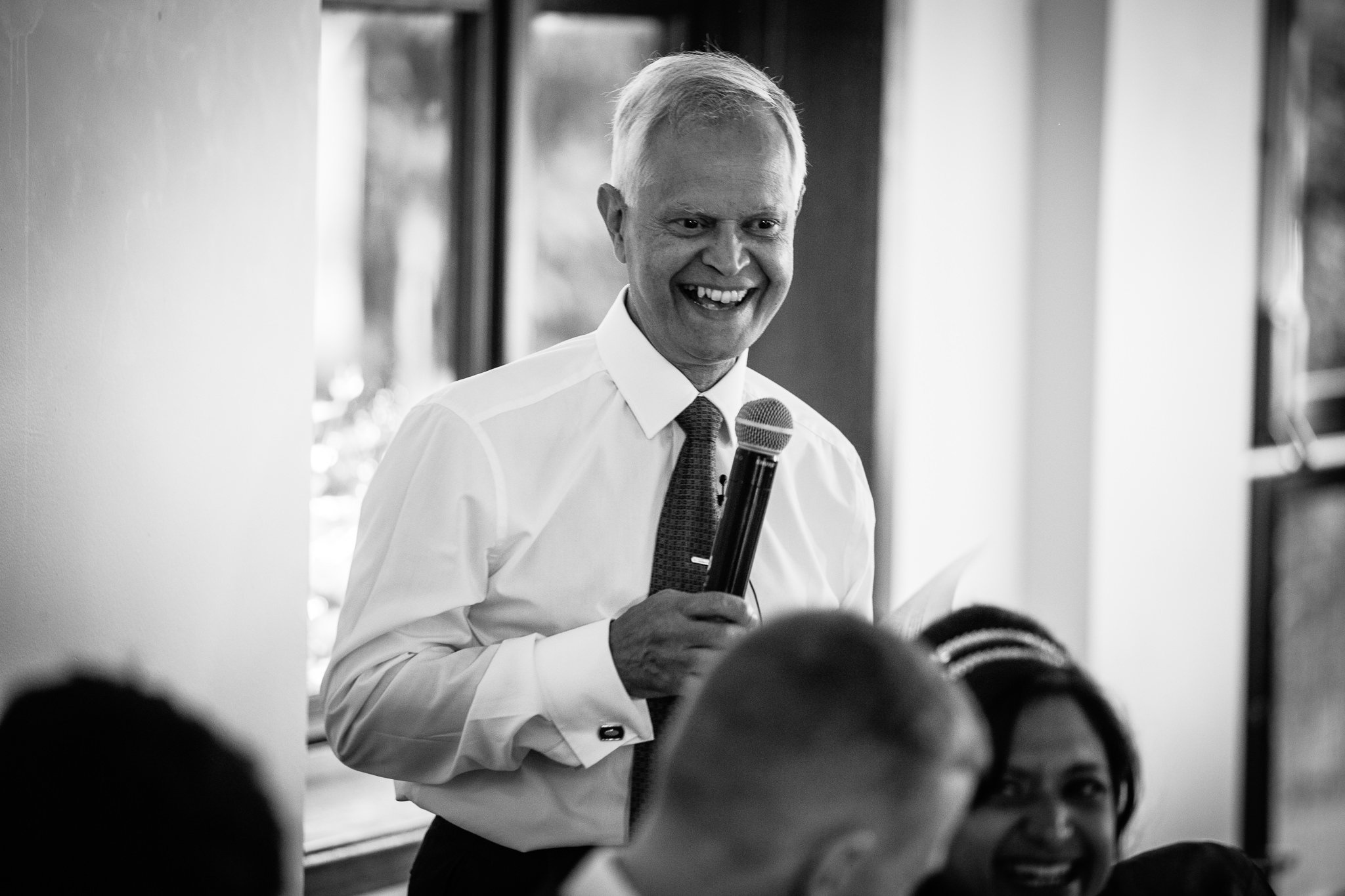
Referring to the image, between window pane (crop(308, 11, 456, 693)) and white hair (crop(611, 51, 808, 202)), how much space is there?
0.93m

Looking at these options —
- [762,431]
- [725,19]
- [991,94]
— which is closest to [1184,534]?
[991,94]

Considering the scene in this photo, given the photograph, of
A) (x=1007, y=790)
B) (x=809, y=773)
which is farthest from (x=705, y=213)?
(x=809, y=773)

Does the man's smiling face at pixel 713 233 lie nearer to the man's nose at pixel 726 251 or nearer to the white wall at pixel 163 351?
the man's nose at pixel 726 251

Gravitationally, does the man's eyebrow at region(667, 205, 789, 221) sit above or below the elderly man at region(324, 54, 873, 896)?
above

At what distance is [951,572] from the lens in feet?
6.10

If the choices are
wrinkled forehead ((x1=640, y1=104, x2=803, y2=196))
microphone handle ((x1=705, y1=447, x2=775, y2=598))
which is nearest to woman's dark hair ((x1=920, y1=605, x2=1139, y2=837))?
microphone handle ((x1=705, y1=447, x2=775, y2=598))

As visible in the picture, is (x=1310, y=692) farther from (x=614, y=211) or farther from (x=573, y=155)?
(x=614, y=211)

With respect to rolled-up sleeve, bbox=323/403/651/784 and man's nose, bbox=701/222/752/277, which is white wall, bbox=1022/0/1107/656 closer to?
man's nose, bbox=701/222/752/277

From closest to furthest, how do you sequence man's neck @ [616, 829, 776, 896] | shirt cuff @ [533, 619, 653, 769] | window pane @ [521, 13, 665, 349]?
man's neck @ [616, 829, 776, 896] < shirt cuff @ [533, 619, 653, 769] < window pane @ [521, 13, 665, 349]

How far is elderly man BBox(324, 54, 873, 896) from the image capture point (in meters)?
1.73

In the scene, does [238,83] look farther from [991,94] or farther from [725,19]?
[991,94]

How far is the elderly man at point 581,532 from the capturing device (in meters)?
1.73

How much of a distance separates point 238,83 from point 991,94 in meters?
2.02

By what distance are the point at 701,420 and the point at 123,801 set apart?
882mm
